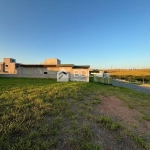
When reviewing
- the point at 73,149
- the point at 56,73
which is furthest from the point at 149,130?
the point at 56,73

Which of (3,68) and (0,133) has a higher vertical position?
(3,68)

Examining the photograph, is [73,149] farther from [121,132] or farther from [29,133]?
[121,132]

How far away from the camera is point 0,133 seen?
1.73 metres

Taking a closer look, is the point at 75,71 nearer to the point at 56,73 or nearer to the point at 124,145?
the point at 56,73

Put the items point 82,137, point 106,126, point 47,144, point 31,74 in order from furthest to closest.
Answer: point 31,74, point 106,126, point 82,137, point 47,144

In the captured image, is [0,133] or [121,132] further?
[121,132]

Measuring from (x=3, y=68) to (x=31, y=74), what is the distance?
1164cm

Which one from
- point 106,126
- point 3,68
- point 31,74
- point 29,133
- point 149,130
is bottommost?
point 149,130

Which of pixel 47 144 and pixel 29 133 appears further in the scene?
pixel 29 133

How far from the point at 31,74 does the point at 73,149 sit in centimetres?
1552

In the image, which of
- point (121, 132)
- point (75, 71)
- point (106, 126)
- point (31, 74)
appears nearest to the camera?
point (121, 132)

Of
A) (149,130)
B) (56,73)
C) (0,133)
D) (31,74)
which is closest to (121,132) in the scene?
(149,130)

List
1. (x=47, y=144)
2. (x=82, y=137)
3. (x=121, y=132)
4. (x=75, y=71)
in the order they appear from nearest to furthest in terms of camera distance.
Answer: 1. (x=47, y=144)
2. (x=82, y=137)
3. (x=121, y=132)
4. (x=75, y=71)

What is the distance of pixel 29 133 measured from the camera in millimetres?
1793
